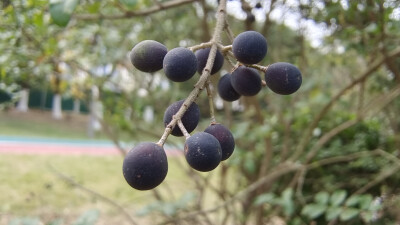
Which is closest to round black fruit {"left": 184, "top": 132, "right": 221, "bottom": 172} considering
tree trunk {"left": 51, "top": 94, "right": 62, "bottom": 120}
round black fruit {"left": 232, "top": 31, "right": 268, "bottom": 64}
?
round black fruit {"left": 232, "top": 31, "right": 268, "bottom": 64}

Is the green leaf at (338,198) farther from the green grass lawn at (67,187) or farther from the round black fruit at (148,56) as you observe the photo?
the green grass lawn at (67,187)

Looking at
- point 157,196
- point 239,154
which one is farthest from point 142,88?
point 239,154

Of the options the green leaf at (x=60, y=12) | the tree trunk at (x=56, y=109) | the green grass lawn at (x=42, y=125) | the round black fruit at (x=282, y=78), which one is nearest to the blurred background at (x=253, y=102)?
the green leaf at (x=60, y=12)

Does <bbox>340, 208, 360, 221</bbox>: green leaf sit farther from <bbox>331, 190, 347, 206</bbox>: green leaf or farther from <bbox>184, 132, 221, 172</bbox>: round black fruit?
<bbox>184, 132, 221, 172</bbox>: round black fruit

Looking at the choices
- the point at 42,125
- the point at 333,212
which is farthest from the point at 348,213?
the point at 42,125

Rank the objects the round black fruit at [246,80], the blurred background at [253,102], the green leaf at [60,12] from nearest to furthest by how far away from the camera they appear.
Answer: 1. the round black fruit at [246,80]
2. the green leaf at [60,12]
3. the blurred background at [253,102]

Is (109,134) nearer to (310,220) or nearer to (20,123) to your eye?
(310,220)

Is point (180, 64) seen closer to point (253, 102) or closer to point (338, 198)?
point (338, 198)
